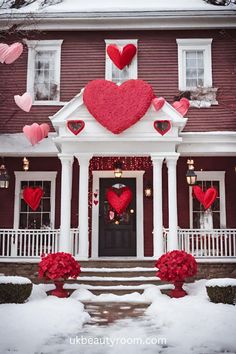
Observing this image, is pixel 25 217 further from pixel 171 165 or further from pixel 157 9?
pixel 157 9

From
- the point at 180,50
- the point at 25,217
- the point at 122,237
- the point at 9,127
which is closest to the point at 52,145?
the point at 9,127

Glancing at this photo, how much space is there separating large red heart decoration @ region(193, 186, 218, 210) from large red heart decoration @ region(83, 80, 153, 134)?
3.36 m

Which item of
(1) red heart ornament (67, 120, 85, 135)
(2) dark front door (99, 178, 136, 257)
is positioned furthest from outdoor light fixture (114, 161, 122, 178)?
(1) red heart ornament (67, 120, 85, 135)

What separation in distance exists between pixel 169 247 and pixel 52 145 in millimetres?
4165

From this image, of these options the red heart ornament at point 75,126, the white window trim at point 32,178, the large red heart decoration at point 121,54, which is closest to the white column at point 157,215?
the red heart ornament at point 75,126

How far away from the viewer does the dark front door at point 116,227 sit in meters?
13.5

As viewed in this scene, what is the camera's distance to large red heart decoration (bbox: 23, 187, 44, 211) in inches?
527

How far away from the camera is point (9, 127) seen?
43.3 feet

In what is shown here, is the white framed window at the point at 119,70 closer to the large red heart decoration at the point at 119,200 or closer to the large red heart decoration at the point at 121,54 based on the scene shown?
the large red heart decoration at the point at 121,54

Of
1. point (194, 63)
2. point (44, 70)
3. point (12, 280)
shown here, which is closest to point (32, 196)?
point (44, 70)

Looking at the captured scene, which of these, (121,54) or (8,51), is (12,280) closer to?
(8,51)

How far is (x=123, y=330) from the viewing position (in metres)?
6.84

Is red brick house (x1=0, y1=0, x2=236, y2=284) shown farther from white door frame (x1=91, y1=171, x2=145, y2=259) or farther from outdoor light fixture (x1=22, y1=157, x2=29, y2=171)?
outdoor light fixture (x1=22, y1=157, x2=29, y2=171)

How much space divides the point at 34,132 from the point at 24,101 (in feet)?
2.95
